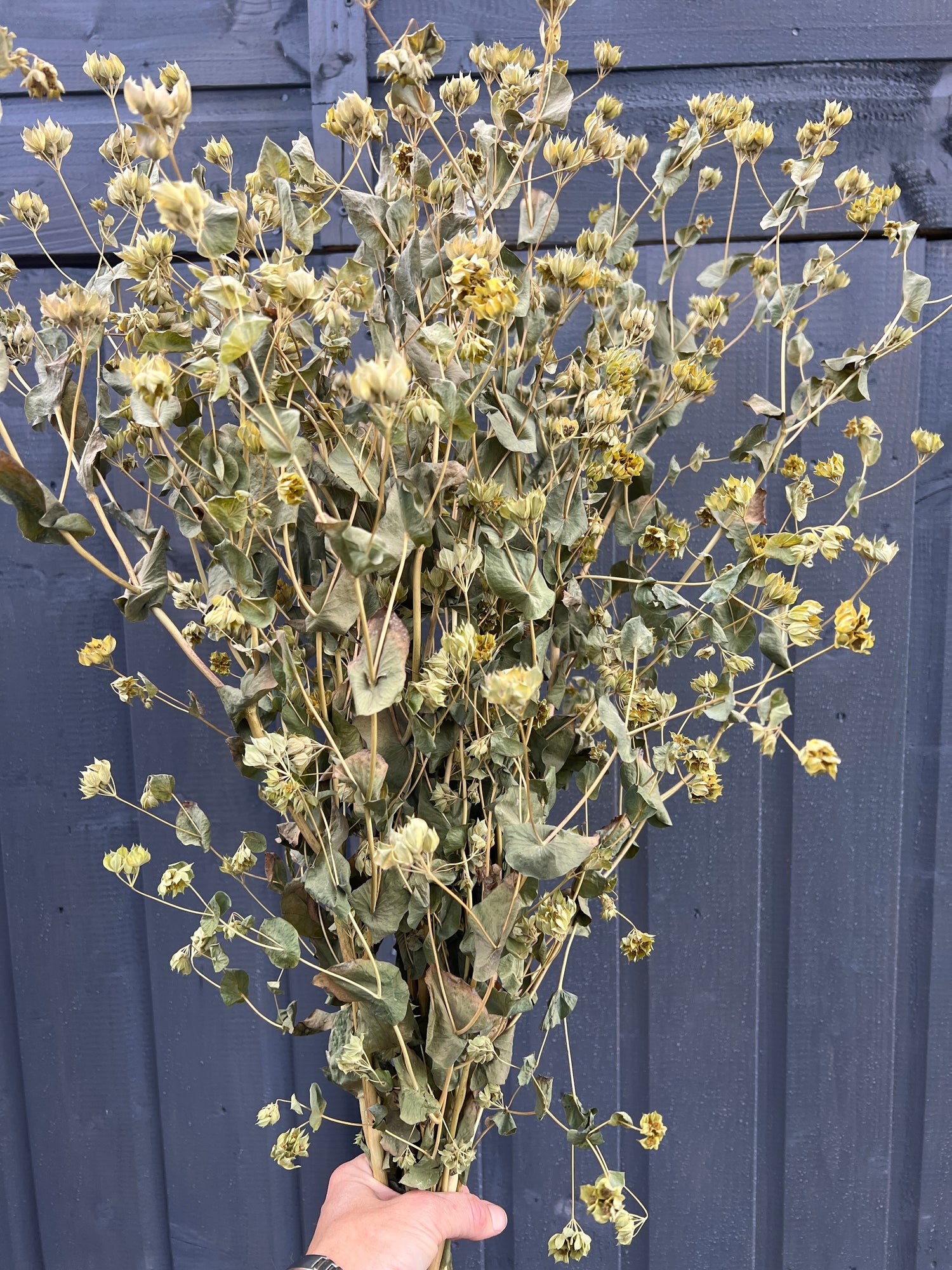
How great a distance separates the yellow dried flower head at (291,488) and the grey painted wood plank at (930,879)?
0.67 meters

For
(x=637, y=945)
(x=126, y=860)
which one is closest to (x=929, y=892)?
(x=637, y=945)

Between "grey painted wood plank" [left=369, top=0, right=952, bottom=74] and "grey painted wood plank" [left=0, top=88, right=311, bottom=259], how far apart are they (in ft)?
0.37

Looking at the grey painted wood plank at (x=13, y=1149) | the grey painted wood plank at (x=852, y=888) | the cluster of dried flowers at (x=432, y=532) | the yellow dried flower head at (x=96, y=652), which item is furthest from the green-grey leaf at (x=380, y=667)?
the grey painted wood plank at (x=13, y=1149)

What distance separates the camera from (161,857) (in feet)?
2.92

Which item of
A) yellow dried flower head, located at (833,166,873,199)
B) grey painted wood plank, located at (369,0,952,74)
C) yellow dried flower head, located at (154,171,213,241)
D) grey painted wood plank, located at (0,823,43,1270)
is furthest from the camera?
grey painted wood plank, located at (0,823,43,1270)

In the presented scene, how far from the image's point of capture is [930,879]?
87 cm

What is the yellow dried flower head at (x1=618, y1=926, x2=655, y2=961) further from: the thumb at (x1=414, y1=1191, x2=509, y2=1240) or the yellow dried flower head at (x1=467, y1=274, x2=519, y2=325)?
the yellow dried flower head at (x1=467, y1=274, x2=519, y2=325)

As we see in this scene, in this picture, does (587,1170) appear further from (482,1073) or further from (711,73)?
(711,73)

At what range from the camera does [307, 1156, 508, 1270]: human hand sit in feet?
1.82

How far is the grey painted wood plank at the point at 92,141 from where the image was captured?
2.66ft

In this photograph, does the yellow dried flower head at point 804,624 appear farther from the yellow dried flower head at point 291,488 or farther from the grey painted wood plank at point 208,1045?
the grey painted wood plank at point 208,1045

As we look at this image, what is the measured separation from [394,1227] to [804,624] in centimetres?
47

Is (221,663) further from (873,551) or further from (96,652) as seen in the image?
(873,551)

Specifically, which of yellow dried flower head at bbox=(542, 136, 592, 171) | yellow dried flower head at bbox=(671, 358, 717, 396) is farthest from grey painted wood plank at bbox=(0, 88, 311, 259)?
yellow dried flower head at bbox=(671, 358, 717, 396)
